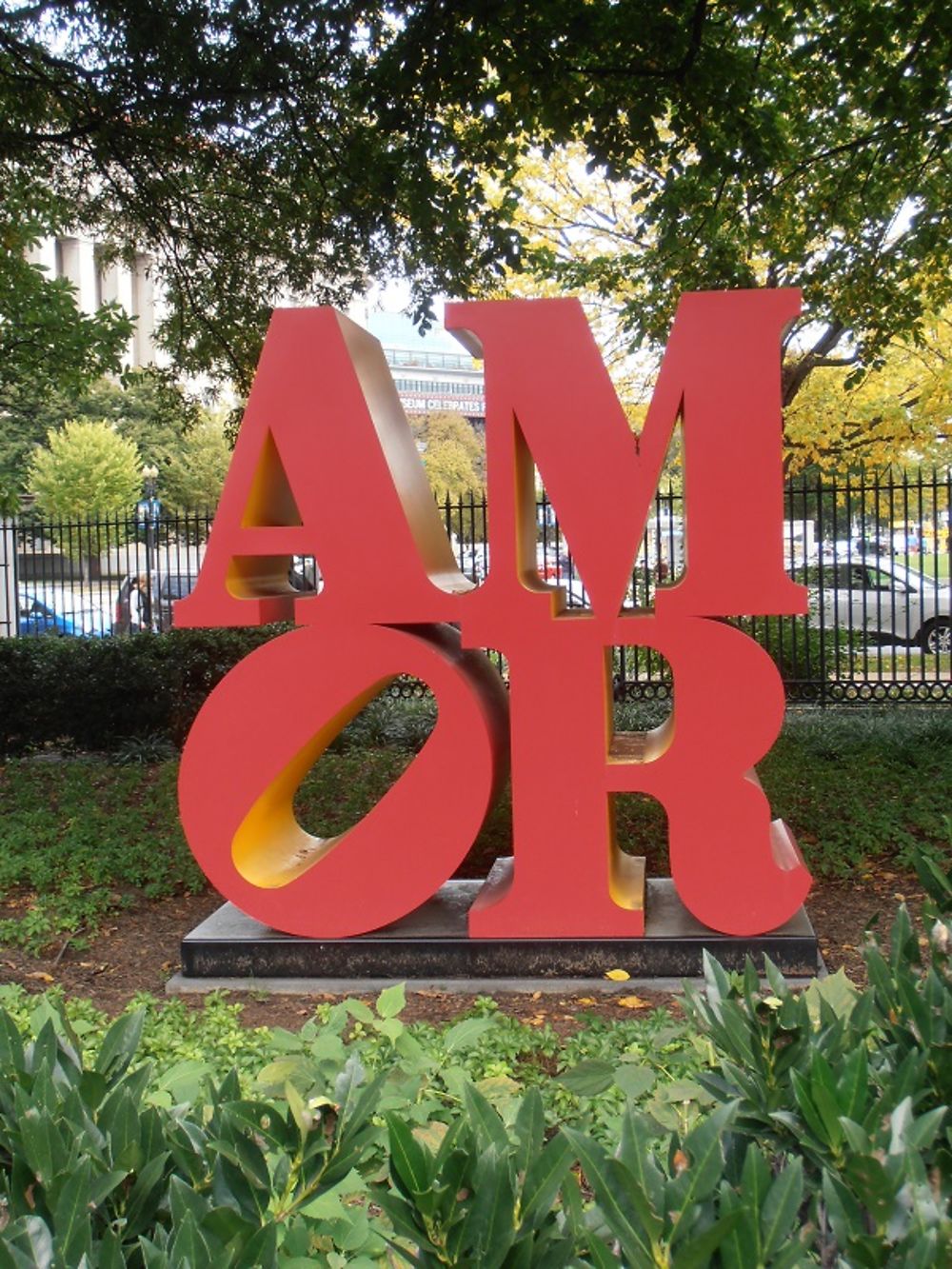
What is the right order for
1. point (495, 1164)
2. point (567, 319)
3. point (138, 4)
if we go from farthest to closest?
point (138, 4) < point (567, 319) < point (495, 1164)

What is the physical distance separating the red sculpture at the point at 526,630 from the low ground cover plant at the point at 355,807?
1690 mm

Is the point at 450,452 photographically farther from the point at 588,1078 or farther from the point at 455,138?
the point at 588,1078

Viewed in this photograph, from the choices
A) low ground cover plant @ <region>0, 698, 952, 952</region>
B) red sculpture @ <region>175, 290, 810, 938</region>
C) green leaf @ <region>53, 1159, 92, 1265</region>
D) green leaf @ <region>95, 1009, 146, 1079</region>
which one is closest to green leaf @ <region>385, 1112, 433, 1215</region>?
green leaf @ <region>53, 1159, 92, 1265</region>

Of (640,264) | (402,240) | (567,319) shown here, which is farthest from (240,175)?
(567,319)

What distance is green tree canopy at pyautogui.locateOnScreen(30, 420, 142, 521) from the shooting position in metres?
44.4

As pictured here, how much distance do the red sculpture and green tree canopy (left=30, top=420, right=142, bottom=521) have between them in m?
40.1

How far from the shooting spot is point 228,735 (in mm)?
5508

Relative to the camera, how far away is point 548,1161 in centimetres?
167

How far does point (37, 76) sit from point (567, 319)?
21.8 ft

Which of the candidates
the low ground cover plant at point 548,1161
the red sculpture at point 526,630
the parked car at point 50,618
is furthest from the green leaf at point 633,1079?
the parked car at point 50,618

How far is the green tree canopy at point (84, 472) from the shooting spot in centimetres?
4438

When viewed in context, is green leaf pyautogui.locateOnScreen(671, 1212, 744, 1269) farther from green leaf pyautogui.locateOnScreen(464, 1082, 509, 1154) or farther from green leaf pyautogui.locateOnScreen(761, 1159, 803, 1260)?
green leaf pyautogui.locateOnScreen(464, 1082, 509, 1154)

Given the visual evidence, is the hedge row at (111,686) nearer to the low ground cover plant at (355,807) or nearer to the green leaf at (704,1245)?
the low ground cover plant at (355,807)

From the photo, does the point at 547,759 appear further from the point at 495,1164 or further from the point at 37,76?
the point at 37,76
